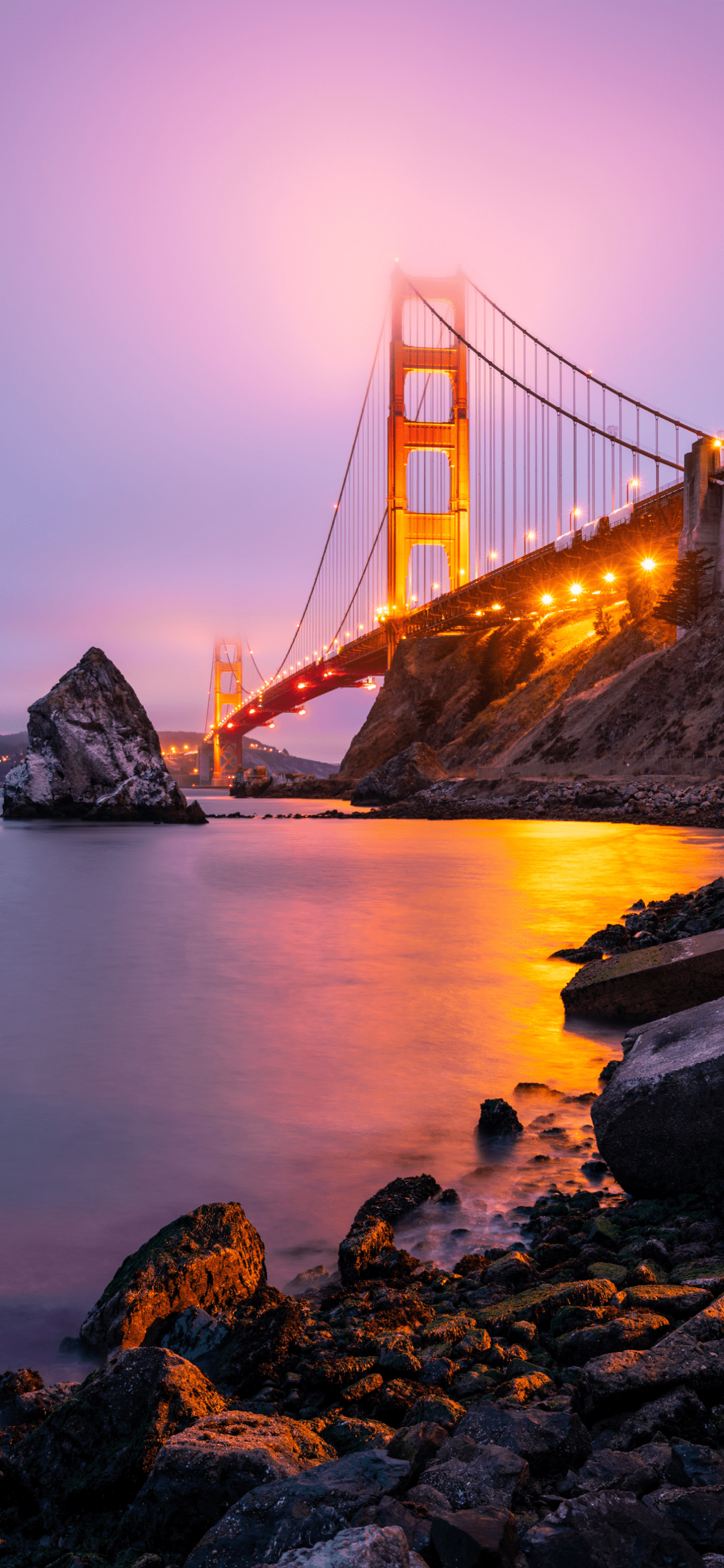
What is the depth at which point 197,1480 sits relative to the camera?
148 cm

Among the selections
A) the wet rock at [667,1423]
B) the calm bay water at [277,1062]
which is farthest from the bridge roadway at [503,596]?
the wet rock at [667,1423]

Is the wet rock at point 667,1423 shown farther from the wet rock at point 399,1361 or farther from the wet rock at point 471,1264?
the wet rock at point 471,1264

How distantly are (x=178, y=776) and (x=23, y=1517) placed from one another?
350 ft

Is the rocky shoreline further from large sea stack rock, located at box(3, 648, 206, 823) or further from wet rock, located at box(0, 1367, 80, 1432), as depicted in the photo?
large sea stack rock, located at box(3, 648, 206, 823)

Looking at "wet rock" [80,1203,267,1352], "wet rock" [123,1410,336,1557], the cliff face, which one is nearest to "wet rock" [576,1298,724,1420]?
"wet rock" [123,1410,336,1557]

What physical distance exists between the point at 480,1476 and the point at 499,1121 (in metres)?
2.67

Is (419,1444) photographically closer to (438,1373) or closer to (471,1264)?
(438,1373)

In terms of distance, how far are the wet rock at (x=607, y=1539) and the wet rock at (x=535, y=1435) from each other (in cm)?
24

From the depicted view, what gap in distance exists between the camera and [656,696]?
32.7 metres

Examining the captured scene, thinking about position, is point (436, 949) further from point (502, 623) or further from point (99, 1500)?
point (502, 623)

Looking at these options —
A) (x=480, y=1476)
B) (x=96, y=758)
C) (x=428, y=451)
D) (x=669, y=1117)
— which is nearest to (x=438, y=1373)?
(x=480, y=1476)

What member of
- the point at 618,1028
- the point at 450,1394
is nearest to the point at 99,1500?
the point at 450,1394

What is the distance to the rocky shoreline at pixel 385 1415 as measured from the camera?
4.21 ft

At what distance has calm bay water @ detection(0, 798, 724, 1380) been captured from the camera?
10.6 feet
